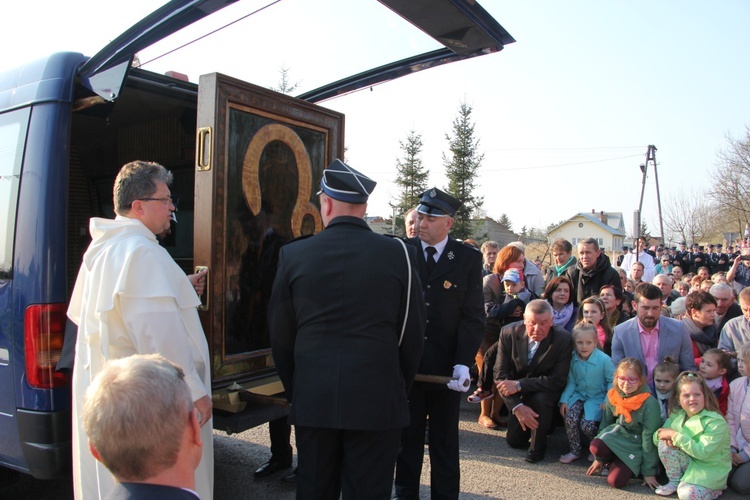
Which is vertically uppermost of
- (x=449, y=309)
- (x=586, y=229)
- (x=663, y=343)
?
(x=586, y=229)

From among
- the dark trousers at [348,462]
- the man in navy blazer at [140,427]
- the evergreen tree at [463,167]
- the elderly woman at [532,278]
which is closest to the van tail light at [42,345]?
the dark trousers at [348,462]

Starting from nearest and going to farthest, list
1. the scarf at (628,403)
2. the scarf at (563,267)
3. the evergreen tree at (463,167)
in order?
the scarf at (628,403) < the scarf at (563,267) < the evergreen tree at (463,167)

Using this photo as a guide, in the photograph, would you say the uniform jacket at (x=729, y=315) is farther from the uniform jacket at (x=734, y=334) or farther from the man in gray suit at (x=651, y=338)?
the man in gray suit at (x=651, y=338)

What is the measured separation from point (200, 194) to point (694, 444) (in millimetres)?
3593

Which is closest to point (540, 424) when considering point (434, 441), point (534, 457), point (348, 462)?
point (534, 457)

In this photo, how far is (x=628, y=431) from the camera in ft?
14.4

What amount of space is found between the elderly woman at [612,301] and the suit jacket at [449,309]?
102 inches

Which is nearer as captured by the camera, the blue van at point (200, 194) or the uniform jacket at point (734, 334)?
the blue van at point (200, 194)

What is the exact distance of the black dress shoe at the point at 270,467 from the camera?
4125mm

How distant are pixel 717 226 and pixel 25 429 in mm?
40393

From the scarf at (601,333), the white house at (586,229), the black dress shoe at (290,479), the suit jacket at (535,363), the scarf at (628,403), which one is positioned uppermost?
the white house at (586,229)

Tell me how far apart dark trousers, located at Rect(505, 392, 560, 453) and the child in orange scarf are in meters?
0.42

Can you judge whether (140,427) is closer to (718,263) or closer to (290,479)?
(290,479)

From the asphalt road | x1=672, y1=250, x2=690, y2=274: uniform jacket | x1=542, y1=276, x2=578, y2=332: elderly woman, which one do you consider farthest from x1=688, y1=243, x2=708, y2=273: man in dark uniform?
the asphalt road
